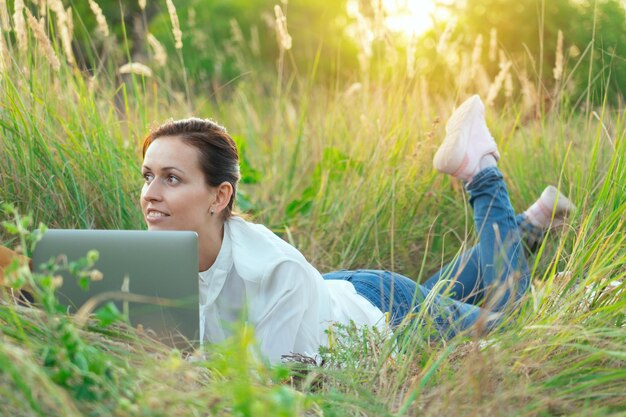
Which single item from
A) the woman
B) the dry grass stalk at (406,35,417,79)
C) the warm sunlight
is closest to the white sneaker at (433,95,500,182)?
the woman

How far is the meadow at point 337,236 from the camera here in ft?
4.92

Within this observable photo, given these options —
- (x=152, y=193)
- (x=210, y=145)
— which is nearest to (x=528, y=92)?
(x=210, y=145)

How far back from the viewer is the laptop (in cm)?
202

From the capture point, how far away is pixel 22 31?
326 cm

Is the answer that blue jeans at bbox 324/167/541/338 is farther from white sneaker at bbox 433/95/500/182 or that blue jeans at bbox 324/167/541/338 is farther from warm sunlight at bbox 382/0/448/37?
warm sunlight at bbox 382/0/448/37

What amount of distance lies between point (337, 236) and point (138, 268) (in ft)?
6.24

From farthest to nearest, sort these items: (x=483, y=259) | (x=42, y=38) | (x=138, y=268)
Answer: (x=483, y=259) < (x=42, y=38) < (x=138, y=268)

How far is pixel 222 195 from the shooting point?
9.33 feet

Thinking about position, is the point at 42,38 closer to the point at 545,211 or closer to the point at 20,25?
the point at 20,25

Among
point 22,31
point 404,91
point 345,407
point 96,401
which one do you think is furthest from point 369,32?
point 96,401

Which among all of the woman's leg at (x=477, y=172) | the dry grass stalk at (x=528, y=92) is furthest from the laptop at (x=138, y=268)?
the dry grass stalk at (x=528, y=92)

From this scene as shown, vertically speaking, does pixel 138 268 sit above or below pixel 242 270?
above

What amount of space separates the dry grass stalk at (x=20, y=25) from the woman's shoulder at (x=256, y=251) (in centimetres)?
118

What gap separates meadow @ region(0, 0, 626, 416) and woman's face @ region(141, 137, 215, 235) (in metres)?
0.42
